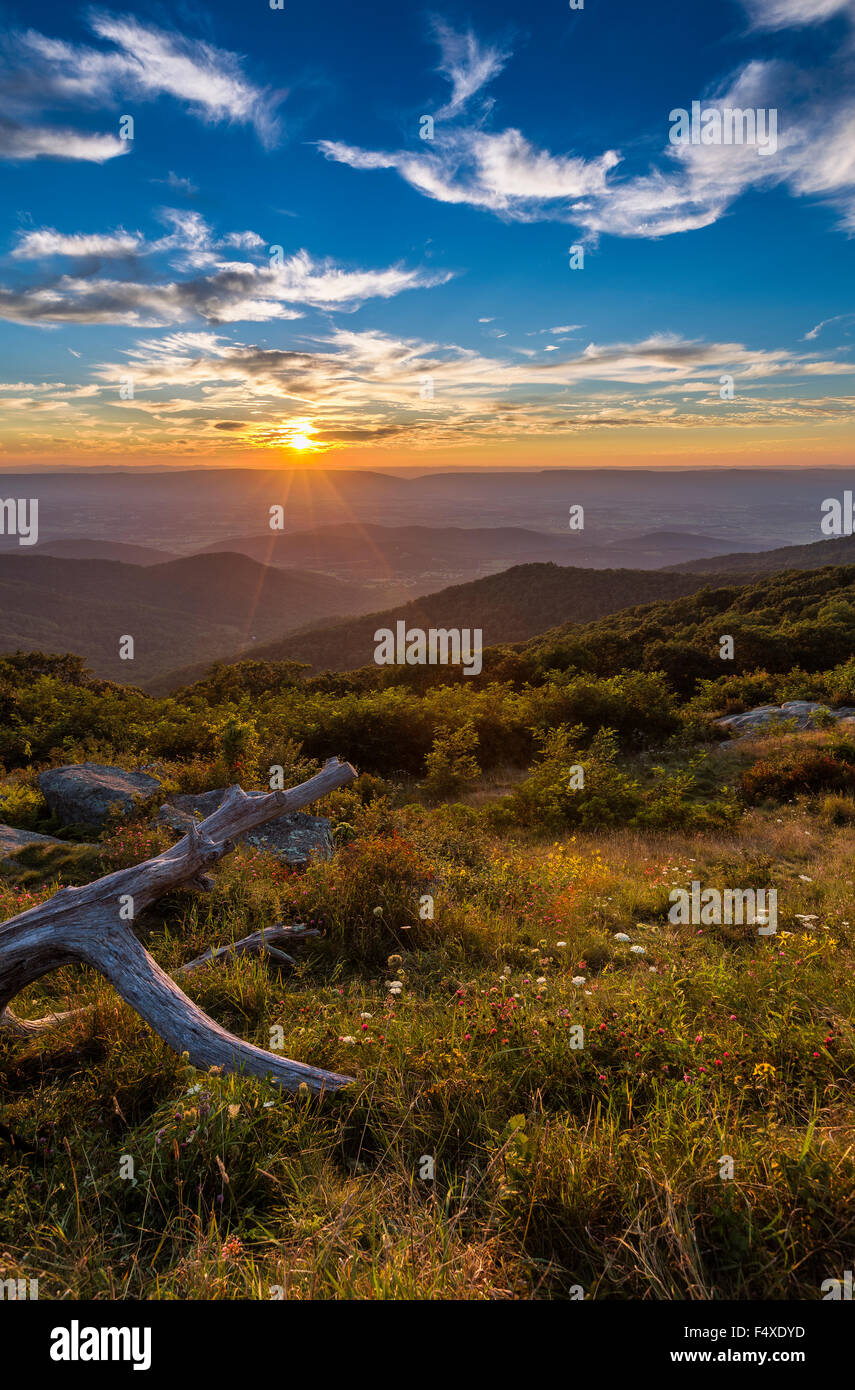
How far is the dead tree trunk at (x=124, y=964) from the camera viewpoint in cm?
350

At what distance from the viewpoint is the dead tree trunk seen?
350cm

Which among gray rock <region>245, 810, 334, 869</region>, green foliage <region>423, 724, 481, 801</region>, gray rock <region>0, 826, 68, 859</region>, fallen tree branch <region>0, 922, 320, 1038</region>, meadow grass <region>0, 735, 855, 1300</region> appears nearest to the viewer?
meadow grass <region>0, 735, 855, 1300</region>

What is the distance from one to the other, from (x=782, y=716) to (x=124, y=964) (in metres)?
18.0

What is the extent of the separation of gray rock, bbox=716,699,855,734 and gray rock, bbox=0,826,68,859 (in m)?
16.1

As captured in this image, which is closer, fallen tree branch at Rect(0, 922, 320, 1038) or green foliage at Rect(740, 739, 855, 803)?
fallen tree branch at Rect(0, 922, 320, 1038)

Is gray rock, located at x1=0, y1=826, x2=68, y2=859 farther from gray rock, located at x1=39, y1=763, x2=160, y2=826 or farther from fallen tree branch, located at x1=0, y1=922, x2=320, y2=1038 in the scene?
fallen tree branch, located at x1=0, y1=922, x2=320, y2=1038

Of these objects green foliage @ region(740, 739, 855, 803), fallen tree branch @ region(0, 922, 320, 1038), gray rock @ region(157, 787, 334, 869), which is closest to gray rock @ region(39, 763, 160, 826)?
gray rock @ region(157, 787, 334, 869)

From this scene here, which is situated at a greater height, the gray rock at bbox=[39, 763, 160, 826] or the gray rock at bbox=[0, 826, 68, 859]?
the gray rock at bbox=[39, 763, 160, 826]

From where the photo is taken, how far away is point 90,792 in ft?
30.1

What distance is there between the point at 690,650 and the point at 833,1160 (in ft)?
80.3

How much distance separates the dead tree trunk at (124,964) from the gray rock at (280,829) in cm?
311

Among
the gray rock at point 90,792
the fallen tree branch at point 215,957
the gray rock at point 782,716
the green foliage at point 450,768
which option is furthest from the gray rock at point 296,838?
the gray rock at point 782,716

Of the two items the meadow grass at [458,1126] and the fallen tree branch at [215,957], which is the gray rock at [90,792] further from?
the fallen tree branch at [215,957]
